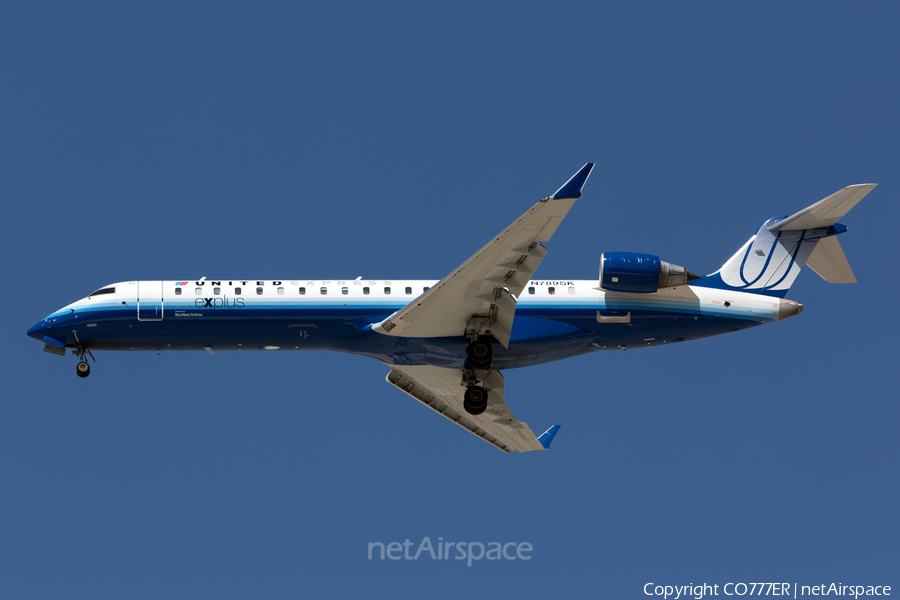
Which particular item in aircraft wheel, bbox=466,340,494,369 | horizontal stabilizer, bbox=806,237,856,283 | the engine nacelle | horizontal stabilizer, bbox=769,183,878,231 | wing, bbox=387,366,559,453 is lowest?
wing, bbox=387,366,559,453

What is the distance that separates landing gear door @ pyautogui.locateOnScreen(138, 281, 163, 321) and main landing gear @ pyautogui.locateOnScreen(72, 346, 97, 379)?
223 cm

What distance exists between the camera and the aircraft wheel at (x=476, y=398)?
30.5 m

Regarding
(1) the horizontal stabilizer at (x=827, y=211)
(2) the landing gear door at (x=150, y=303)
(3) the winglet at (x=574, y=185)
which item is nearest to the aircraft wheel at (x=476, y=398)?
(3) the winglet at (x=574, y=185)

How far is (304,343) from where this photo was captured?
30266 millimetres

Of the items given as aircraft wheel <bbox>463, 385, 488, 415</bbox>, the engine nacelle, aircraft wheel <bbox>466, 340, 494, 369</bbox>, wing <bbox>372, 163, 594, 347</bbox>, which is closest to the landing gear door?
wing <bbox>372, 163, 594, 347</bbox>

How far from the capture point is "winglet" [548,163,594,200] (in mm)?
24203

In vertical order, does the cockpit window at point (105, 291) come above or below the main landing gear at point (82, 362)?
above

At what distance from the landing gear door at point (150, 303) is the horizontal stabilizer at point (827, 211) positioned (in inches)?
764

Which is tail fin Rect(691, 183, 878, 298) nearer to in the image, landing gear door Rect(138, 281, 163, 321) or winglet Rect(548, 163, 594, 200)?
winglet Rect(548, 163, 594, 200)

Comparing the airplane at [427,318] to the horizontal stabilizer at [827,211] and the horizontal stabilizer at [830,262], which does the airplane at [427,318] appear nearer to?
the horizontal stabilizer at [827,211]

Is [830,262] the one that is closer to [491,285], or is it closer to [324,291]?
[491,285]

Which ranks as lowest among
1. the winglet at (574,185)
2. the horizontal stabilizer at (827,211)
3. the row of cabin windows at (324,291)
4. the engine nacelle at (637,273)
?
the row of cabin windows at (324,291)

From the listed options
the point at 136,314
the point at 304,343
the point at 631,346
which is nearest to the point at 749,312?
the point at 631,346

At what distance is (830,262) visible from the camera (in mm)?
31938
